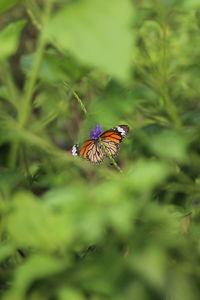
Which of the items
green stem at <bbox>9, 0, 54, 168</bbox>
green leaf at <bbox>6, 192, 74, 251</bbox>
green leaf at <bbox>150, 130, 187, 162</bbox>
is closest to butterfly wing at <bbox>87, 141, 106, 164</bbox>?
green leaf at <bbox>150, 130, 187, 162</bbox>

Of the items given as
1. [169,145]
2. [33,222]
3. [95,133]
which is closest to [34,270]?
[33,222]

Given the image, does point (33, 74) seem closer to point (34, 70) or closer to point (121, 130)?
point (34, 70)

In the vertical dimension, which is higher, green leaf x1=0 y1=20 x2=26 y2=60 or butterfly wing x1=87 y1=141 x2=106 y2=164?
green leaf x1=0 y1=20 x2=26 y2=60

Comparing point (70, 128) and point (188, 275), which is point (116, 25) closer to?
point (188, 275)

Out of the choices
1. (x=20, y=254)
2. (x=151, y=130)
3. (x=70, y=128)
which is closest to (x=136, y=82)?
(x=151, y=130)

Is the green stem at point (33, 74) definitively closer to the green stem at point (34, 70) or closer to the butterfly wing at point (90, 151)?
the green stem at point (34, 70)

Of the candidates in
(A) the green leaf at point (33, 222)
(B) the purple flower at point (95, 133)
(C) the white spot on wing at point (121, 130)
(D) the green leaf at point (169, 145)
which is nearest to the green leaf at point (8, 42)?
(A) the green leaf at point (33, 222)

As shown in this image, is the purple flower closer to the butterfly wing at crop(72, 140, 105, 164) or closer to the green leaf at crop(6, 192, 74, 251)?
the butterfly wing at crop(72, 140, 105, 164)
